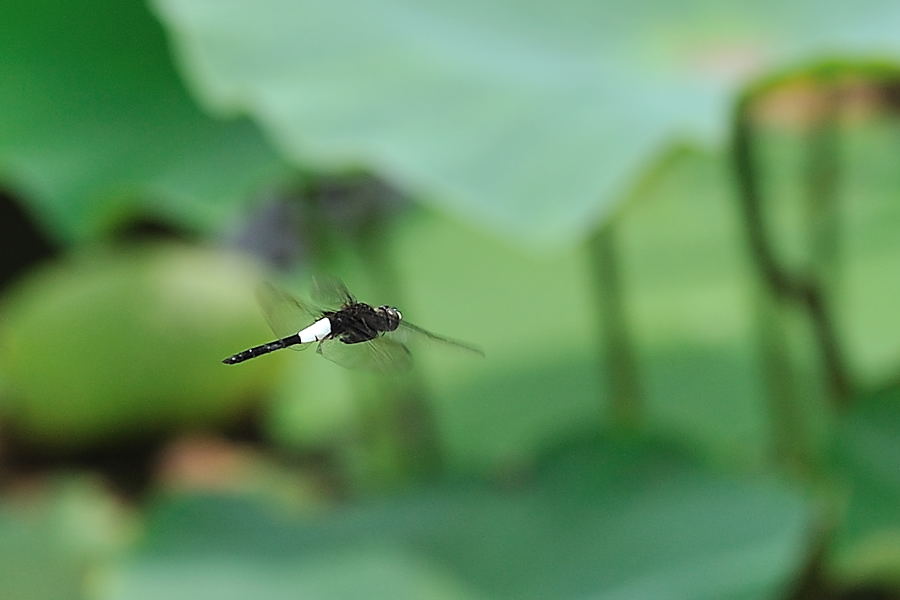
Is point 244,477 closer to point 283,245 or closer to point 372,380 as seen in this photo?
point 372,380

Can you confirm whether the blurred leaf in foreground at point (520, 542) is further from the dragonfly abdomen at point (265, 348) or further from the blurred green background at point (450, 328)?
the dragonfly abdomen at point (265, 348)

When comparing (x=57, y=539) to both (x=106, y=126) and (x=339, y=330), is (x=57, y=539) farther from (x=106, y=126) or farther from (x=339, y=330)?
(x=339, y=330)

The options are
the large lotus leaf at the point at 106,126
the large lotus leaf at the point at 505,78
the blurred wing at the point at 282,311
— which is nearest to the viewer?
the blurred wing at the point at 282,311

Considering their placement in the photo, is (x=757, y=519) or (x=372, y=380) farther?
(x=372, y=380)

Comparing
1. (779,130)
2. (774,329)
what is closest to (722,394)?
(774,329)

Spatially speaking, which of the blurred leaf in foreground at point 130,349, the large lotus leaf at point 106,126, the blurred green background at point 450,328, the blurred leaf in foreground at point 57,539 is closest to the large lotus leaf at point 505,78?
the blurred green background at point 450,328
